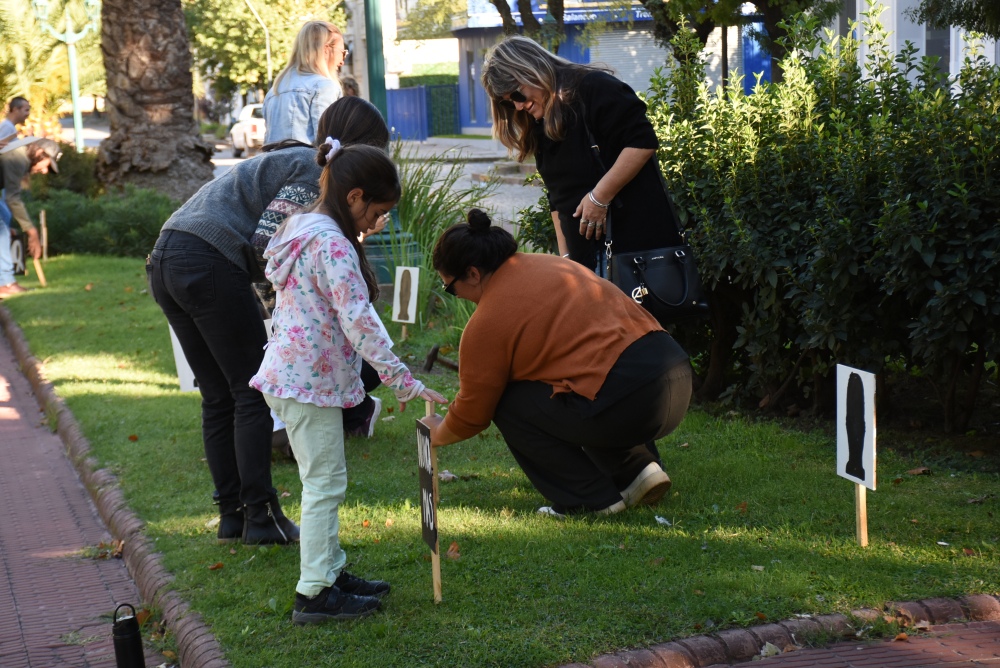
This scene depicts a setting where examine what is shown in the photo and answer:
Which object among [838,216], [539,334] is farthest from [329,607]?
[838,216]

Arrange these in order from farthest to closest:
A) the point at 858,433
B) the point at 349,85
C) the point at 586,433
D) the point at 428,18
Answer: the point at 428,18 → the point at 349,85 → the point at 586,433 → the point at 858,433

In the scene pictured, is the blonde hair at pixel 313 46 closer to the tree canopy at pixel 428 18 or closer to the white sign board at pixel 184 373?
the white sign board at pixel 184 373

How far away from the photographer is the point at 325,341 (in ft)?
13.0

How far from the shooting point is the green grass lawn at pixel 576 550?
12.9ft

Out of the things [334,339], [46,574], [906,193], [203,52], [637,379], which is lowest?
[46,574]

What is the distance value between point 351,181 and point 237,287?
930mm

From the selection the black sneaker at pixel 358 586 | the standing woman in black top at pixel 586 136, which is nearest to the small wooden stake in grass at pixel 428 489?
the black sneaker at pixel 358 586

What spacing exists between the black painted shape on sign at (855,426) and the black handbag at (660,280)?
0.88 metres

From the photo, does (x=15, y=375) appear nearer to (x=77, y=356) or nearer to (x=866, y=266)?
(x=77, y=356)

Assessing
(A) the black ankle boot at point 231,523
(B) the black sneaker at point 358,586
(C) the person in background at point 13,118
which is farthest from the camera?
(C) the person in background at point 13,118

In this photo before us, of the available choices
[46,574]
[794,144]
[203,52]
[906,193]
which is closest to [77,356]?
[46,574]

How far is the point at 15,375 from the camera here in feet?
32.9

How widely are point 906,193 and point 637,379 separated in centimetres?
181

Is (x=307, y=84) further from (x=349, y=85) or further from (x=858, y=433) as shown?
(x=858, y=433)
